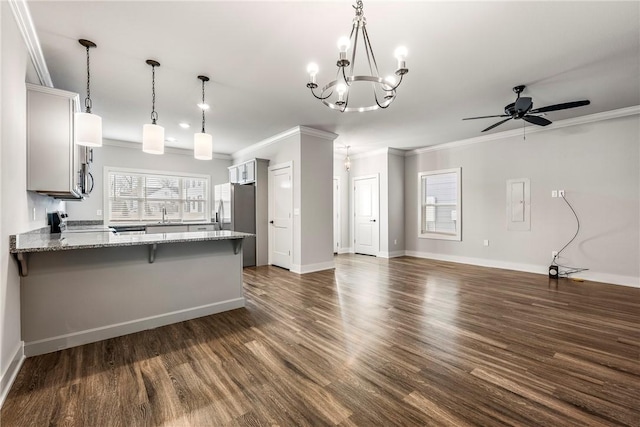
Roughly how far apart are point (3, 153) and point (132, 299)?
151cm

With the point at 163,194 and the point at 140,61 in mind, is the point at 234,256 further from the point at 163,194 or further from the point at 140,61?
the point at 163,194

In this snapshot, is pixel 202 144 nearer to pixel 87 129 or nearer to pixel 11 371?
pixel 87 129

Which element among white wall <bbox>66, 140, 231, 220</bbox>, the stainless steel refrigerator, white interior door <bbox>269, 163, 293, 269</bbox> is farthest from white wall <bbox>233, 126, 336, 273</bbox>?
white wall <bbox>66, 140, 231, 220</bbox>

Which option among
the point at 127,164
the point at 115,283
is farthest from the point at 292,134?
the point at 127,164

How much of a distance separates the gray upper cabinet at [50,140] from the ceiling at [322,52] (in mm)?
500

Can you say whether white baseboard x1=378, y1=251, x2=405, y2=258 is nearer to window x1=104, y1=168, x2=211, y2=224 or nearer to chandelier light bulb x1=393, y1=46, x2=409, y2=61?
window x1=104, y1=168, x2=211, y2=224

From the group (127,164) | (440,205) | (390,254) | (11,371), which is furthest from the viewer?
(390,254)

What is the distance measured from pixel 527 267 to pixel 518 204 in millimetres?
1220

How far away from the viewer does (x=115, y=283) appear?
2.60 meters

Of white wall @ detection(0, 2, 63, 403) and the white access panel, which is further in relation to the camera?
the white access panel

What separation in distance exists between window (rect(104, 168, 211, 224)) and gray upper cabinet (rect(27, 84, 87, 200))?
388 centimetres

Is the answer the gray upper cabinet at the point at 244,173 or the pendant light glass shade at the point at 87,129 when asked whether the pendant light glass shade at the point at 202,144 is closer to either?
the pendant light glass shade at the point at 87,129

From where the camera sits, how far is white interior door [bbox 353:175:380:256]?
7.32m

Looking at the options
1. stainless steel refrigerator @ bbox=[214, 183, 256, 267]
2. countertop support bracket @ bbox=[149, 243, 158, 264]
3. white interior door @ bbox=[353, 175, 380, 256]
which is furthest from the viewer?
white interior door @ bbox=[353, 175, 380, 256]
